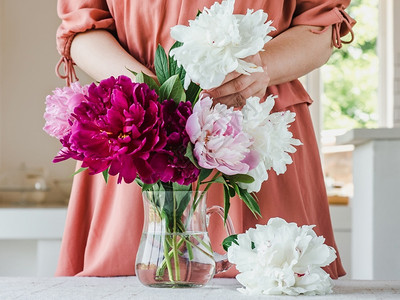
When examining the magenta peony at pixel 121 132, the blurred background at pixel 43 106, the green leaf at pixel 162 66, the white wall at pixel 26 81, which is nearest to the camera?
the magenta peony at pixel 121 132

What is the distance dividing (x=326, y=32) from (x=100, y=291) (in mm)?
563

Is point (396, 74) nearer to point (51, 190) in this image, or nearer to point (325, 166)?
point (325, 166)

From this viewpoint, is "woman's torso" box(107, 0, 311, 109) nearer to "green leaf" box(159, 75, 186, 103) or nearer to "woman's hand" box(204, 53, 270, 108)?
"woman's hand" box(204, 53, 270, 108)

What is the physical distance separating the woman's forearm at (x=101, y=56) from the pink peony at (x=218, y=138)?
295 millimetres

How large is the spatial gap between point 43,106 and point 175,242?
3577 mm

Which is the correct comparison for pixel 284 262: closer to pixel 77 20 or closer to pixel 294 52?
pixel 294 52

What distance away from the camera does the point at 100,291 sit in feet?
2.91

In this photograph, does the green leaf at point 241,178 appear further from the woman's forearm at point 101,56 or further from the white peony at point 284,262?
the woman's forearm at point 101,56

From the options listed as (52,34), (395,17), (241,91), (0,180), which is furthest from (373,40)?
(241,91)

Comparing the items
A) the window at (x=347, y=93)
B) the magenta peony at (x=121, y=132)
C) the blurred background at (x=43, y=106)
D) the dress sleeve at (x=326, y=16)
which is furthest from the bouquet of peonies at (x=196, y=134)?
the window at (x=347, y=93)

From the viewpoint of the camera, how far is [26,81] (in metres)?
4.38

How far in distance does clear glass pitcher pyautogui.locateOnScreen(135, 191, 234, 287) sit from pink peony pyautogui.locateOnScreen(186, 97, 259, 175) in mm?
70

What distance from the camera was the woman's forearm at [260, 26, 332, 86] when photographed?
1.12 metres

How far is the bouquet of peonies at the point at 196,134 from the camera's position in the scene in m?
0.80
